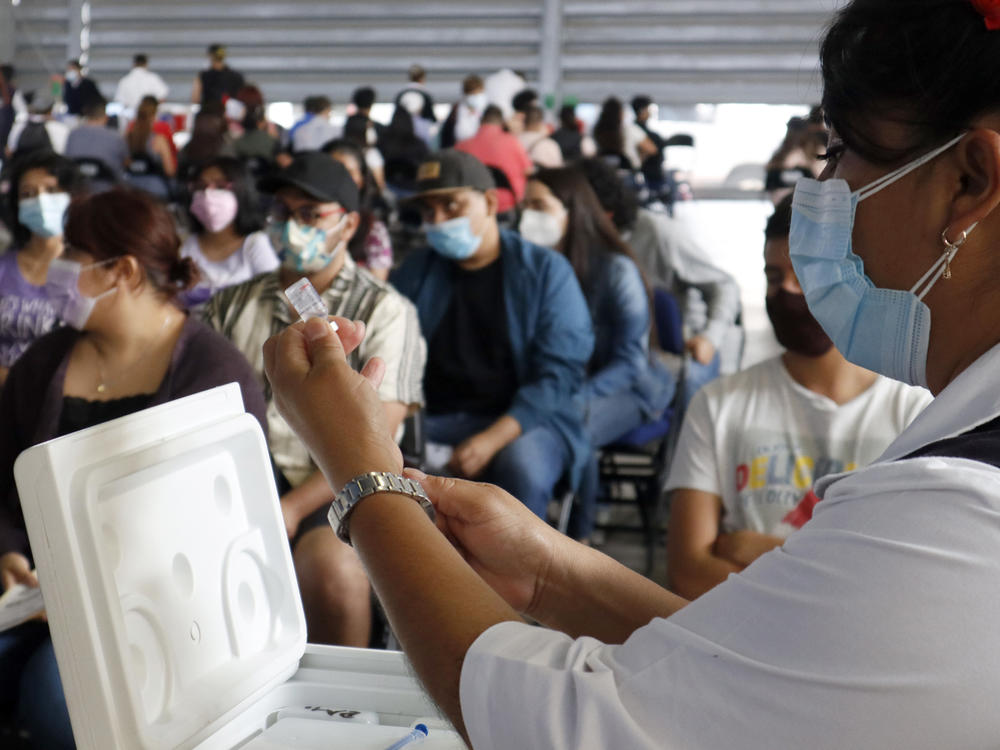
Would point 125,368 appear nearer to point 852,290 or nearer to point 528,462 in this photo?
point 528,462

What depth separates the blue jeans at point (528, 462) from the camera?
3.12 meters

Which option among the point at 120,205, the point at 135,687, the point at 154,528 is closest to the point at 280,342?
the point at 154,528

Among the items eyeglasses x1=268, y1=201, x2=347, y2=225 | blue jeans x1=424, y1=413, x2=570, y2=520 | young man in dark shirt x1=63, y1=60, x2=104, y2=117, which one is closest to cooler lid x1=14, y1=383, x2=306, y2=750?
blue jeans x1=424, y1=413, x2=570, y2=520

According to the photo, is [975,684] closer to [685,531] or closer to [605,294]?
[685,531]

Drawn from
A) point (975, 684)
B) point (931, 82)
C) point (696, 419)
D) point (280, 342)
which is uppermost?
point (931, 82)

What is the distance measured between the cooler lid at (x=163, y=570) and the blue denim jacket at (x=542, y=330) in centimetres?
200

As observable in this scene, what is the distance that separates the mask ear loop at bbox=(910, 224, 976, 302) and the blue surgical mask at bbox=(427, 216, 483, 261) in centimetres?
266

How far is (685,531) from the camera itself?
2.28m

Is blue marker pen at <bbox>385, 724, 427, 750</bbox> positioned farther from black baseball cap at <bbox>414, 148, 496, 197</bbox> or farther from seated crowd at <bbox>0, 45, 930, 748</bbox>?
black baseball cap at <bbox>414, 148, 496, 197</bbox>

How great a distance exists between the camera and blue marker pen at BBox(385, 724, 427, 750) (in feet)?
3.77

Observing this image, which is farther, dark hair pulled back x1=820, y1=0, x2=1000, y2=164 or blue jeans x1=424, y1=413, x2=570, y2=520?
blue jeans x1=424, y1=413, x2=570, y2=520

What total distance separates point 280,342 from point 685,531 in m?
1.44

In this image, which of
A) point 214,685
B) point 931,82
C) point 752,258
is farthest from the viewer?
point 752,258

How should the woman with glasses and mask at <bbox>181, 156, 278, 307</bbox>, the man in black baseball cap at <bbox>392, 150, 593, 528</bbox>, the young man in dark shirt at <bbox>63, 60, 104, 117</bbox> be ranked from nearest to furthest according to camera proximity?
the man in black baseball cap at <bbox>392, 150, 593, 528</bbox>
the woman with glasses and mask at <bbox>181, 156, 278, 307</bbox>
the young man in dark shirt at <bbox>63, 60, 104, 117</bbox>
